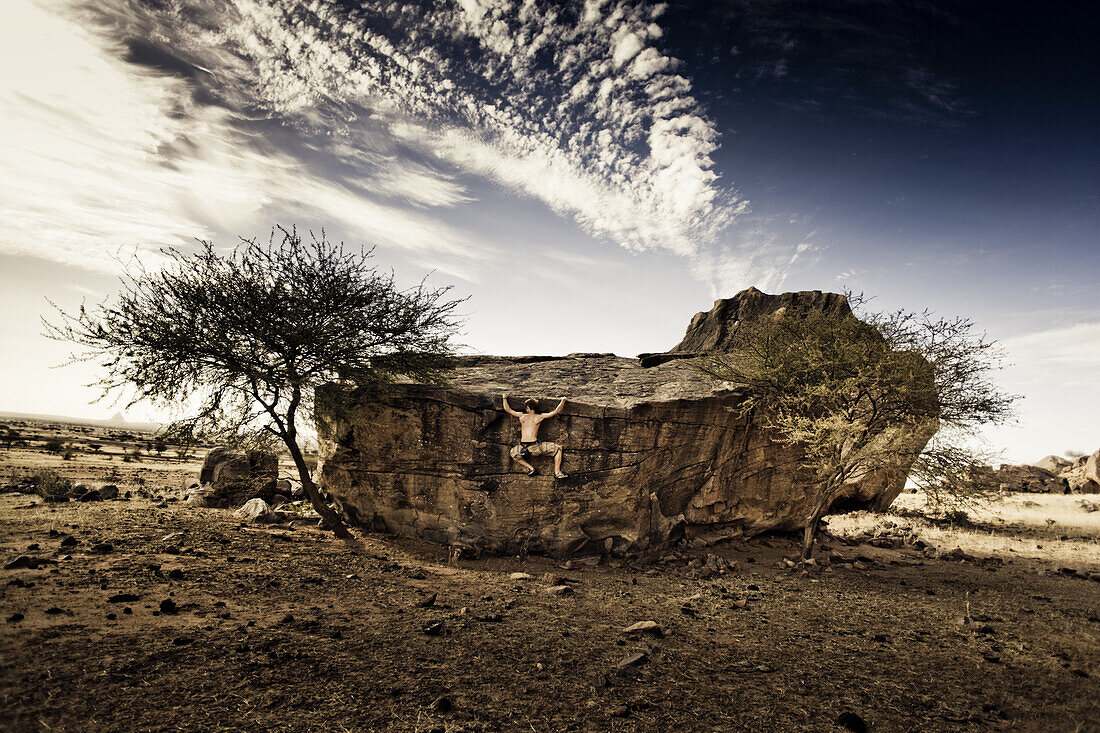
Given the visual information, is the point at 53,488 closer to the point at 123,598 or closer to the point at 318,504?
the point at 318,504

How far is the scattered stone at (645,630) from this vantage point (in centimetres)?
770

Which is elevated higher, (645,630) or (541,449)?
(541,449)

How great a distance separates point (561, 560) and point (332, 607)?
6.91 metres

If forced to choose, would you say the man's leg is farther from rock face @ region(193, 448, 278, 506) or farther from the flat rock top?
→ rock face @ region(193, 448, 278, 506)

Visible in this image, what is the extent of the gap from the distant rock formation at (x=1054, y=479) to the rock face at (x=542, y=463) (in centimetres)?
3038

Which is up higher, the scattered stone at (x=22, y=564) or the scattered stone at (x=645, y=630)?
the scattered stone at (x=22, y=564)

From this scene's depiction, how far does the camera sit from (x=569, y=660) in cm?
652

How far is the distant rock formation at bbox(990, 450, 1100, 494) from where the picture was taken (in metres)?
32.5

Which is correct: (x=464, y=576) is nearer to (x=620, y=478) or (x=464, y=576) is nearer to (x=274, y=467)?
(x=620, y=478)

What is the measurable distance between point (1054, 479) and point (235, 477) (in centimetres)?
5457

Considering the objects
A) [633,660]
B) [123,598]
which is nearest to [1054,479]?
[633,660]

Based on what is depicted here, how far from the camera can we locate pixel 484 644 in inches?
272

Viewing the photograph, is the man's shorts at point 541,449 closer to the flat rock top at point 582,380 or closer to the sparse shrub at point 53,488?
the flat rock top at point 582,380

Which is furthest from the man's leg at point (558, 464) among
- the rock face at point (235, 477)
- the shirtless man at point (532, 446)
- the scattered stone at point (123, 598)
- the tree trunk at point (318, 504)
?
the rock face at point (235, 477)
